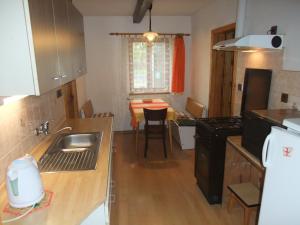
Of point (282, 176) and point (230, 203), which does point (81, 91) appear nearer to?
point (230, 203)

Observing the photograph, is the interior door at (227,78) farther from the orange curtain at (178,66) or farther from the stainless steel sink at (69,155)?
the stainless steel sink at (69,155)

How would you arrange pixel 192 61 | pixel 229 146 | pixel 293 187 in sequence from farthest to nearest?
pixel 192 61 → pixel 229 146 → pixel 293 187

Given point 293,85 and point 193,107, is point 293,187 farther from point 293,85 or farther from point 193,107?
point 193,107

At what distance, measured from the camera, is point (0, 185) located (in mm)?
1389

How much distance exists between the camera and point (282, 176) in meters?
1.40

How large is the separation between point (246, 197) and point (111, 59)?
3.72 m

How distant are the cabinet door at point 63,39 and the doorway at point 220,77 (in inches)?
99.8

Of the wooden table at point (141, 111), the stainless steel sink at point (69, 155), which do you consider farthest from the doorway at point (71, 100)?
the stainless steel sink at point (69, 155)

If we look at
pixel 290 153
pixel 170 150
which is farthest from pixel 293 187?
pixel 170 150

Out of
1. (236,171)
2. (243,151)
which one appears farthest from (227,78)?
(243,151)

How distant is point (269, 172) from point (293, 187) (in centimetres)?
21

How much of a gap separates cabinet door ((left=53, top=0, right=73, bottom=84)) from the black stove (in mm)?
1492

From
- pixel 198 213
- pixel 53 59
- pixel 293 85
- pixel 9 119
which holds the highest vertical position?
pixel 53 59

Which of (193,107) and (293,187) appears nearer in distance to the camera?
(293,187)
